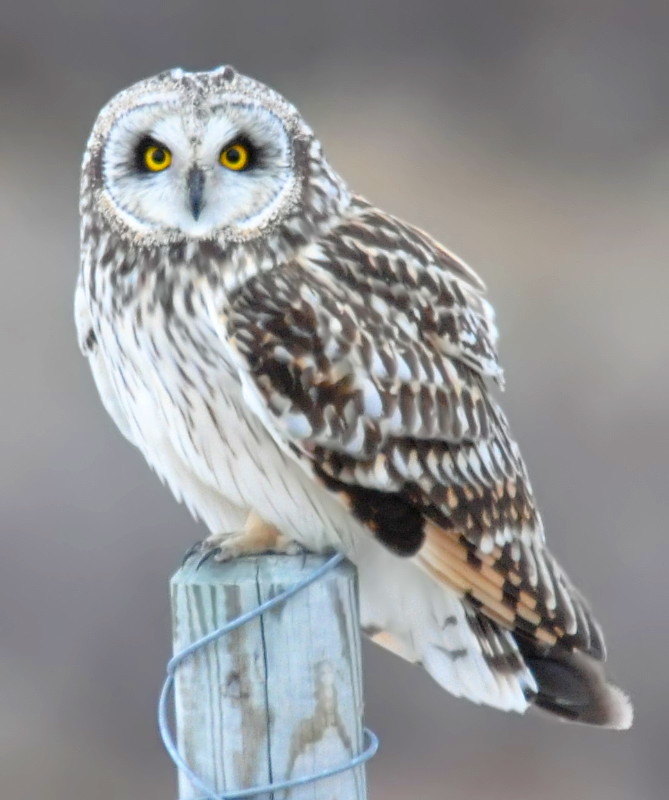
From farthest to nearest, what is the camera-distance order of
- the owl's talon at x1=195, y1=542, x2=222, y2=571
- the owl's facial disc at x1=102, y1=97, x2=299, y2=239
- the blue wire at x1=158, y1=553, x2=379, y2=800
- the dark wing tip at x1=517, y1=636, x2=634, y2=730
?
the dark wing tip at x1=517, y1=636, x2=634, y2=730, the owl's facial disc at x1=102, y1=97, x2=299, y2=239, the owl's talon at x1=195, y1=542, x2=222, y2=571, the blue wire at x1=158, y1=553, x2=379, y2=800

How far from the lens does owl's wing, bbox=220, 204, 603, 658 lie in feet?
10.0

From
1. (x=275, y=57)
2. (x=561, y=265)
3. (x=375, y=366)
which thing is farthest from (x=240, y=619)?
(x=275, y=57)

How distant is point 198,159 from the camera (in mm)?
3113

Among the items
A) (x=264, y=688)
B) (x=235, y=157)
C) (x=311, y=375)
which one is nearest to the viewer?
(x=264, y=688)

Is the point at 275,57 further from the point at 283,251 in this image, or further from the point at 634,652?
the point at 283,251

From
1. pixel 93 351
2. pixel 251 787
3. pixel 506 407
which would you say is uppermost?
pixel 506 407

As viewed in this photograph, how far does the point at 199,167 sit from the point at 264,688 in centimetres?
100

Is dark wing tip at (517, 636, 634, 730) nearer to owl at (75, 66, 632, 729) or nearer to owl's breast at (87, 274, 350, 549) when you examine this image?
owl at (75, 66, 632, 729)

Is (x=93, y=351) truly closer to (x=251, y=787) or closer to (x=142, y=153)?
(x=142, y=153)

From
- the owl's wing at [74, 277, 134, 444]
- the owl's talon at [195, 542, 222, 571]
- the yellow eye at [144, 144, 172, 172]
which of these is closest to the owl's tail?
the owl's talon at [195, 542, 222, 571]

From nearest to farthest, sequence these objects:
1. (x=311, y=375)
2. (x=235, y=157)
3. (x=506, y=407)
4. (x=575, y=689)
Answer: (x=311, y=375) → (x=235, y=157) → (x=575, y=689) → (x=506, y=407)

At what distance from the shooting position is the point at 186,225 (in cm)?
317

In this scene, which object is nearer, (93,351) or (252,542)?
(252,542)

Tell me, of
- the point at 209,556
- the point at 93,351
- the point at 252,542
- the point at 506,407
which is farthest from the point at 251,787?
the point at 506,407
